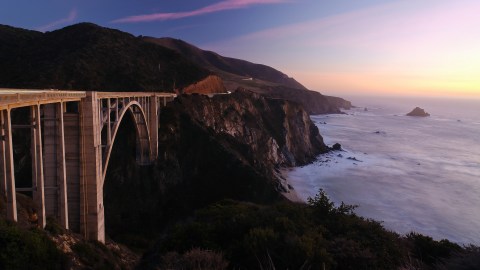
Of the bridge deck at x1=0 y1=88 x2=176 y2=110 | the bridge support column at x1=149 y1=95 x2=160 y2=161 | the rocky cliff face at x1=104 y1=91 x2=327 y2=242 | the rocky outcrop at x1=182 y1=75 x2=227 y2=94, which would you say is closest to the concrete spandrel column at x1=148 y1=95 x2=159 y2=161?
the bridge support column at x1=149 y1=95 x2=160 y2=161

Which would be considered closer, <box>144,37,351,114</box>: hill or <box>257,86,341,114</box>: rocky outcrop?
<box>144,37,351,114</box>: hill

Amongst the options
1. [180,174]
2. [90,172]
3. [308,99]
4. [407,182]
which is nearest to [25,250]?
[90,172]

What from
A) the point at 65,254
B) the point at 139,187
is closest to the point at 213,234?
the point at 65,254

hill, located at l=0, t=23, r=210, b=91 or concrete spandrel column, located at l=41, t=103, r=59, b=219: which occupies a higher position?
hill, located at l=0, t=23, r=210, b=91

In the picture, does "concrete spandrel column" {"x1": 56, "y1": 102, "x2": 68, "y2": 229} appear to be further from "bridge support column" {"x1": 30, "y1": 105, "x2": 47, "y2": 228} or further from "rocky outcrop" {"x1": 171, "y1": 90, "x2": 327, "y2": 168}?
"rocky outcrop" {"x1": 171, "y1": 90, "x2": 327, "y2": 168}

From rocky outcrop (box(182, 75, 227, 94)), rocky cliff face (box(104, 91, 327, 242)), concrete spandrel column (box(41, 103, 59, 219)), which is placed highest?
rocky outcrop (box(182, 75, 227, 94))
